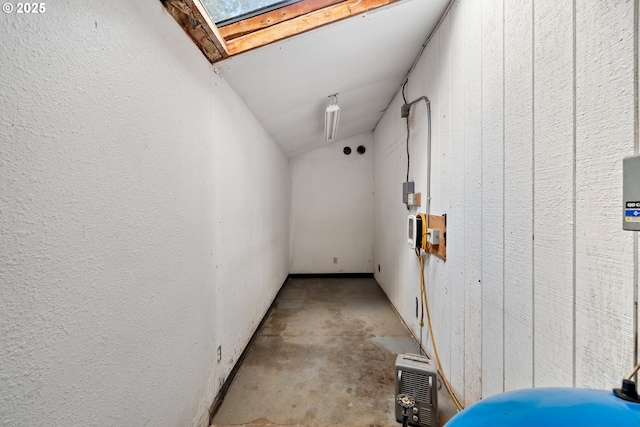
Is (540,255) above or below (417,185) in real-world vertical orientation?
below

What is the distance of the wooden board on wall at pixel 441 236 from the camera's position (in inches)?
65.9

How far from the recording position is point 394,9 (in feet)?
4.86

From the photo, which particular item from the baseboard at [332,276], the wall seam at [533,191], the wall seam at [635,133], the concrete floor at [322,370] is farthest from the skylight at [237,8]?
the baseboard at [332,276]

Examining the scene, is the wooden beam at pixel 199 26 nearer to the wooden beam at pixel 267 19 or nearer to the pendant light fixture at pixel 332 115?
the wooden beam at pixel 267 19

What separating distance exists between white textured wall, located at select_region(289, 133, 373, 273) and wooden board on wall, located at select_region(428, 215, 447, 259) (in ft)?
8.78

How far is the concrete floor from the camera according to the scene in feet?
4.80

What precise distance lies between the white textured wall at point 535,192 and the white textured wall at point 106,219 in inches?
58.5

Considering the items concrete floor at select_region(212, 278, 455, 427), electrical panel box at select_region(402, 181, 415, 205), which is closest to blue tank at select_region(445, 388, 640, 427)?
concrete floor at select_region(212, 278, 455, 427)

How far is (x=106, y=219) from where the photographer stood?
775 millimetres

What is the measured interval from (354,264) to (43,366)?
13.7 feet

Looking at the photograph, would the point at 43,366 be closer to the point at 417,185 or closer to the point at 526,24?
the point at 526,24

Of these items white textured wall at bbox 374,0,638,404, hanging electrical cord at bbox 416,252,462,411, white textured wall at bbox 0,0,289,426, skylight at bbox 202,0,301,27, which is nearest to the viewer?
white textured wall at bbox 0,0,289,426

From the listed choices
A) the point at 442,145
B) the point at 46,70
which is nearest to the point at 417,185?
the point at 442,145

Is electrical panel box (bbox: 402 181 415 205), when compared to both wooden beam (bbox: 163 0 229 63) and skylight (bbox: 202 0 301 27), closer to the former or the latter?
skylight (bbox: 202 0 301 27)
